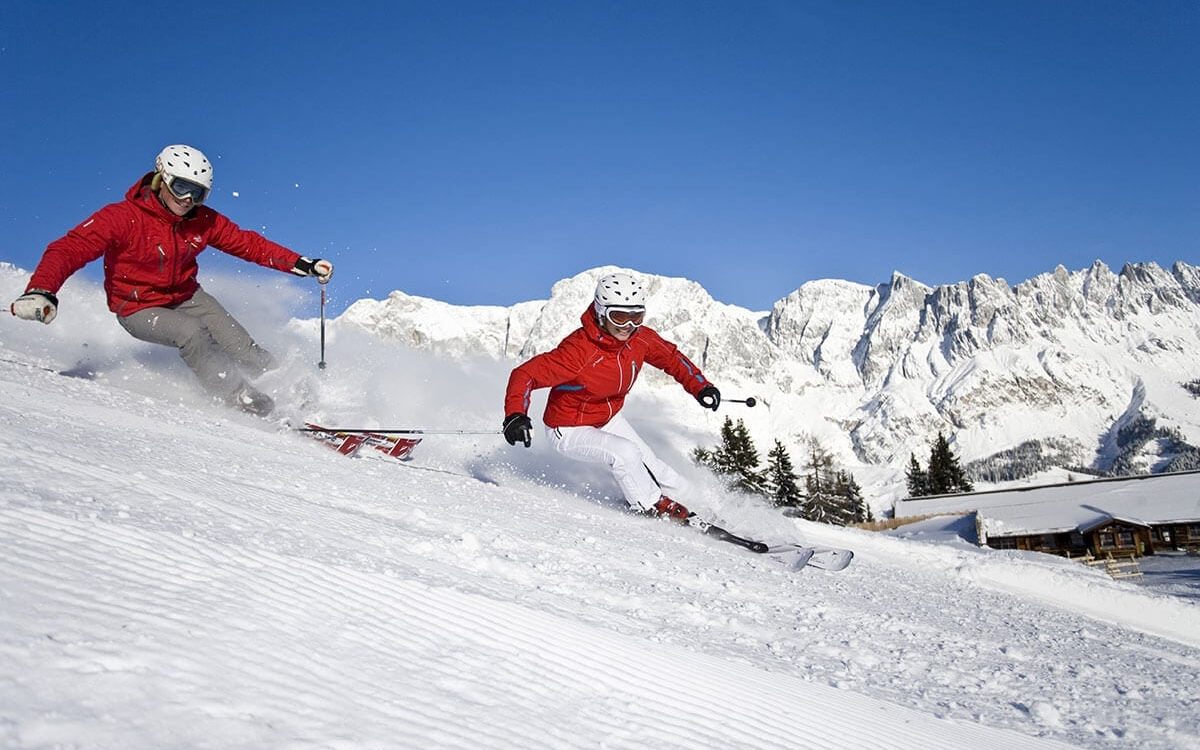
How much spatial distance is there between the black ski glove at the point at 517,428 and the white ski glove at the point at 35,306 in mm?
4125

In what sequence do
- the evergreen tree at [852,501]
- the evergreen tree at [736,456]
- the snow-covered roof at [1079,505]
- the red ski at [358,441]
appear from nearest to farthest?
the red ski at [358,441] → the snow-covered roof at [1079,505] → the evergreen tree at [736,456] → the evergreen tree at [852,501]

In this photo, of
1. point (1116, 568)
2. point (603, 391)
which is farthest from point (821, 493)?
point (603, 391)

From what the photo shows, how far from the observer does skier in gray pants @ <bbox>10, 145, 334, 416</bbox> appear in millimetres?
7223

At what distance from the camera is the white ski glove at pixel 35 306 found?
6.37 meters

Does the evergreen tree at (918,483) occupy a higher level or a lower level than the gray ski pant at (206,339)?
lower

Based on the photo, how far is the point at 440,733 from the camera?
167 cm

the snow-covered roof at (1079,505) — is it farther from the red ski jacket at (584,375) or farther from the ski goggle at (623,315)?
the ski goggle at (623,315)

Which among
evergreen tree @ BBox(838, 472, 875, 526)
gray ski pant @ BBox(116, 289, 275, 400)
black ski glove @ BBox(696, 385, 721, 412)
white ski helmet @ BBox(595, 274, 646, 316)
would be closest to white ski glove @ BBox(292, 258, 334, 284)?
gray ski pant @ BBox(116, 289, 275, 400)

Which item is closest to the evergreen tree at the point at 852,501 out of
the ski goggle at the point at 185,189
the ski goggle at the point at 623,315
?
the ski goggle at the point at 623,315

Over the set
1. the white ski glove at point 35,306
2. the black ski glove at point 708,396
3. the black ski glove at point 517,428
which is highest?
the white ski glove at point 35,306

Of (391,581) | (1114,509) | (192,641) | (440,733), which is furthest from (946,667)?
(1114,509)

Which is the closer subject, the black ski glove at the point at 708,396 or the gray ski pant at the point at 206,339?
the gray ski pant at the point at 206,339

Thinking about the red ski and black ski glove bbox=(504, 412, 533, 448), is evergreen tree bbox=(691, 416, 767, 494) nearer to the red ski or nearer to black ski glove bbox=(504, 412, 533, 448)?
the red ski

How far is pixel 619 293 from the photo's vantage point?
786 centimetres
